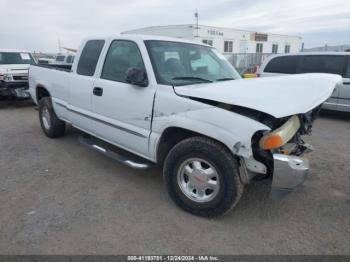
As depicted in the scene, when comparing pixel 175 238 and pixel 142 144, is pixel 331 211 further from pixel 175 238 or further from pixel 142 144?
pixel 142 144

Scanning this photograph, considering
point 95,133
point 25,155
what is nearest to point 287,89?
point 95,133

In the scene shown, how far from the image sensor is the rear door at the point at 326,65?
8.05 m

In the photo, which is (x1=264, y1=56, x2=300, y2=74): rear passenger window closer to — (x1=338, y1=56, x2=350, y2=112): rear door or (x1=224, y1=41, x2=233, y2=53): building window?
(x1=338, y1=56, x2=350, y2=112): rear door

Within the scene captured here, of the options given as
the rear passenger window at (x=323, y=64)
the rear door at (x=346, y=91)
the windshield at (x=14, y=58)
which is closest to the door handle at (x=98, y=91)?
the rear passenger window at (x=323, y=64)

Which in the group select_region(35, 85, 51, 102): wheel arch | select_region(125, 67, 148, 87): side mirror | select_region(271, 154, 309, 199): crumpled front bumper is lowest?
select_region(271, 154, 309, 199): crumpled front bumper

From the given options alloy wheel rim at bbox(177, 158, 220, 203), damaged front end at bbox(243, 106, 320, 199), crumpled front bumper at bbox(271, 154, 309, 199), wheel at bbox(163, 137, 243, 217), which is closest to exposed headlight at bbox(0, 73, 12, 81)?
wheel at bbox(163, 137, 243, 217)

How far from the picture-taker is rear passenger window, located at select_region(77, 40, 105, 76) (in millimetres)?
4307

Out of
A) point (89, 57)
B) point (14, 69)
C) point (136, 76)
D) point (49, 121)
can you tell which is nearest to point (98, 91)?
point (89, 57)

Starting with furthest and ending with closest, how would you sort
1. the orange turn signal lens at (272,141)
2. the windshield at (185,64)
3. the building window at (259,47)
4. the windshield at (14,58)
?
the building window at (259,47), the windshield at (14,58), the windshield at (185,64), the orange turn signal lens at (272,141)

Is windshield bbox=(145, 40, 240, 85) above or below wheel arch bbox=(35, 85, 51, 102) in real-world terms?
above

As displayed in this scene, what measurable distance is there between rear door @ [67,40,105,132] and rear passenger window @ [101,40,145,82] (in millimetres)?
275

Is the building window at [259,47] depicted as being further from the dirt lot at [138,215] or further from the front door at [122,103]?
the front door at [122,103]

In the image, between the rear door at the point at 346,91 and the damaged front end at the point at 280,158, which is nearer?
the damaged front end at the point at 280,158

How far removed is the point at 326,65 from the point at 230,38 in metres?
21.5
